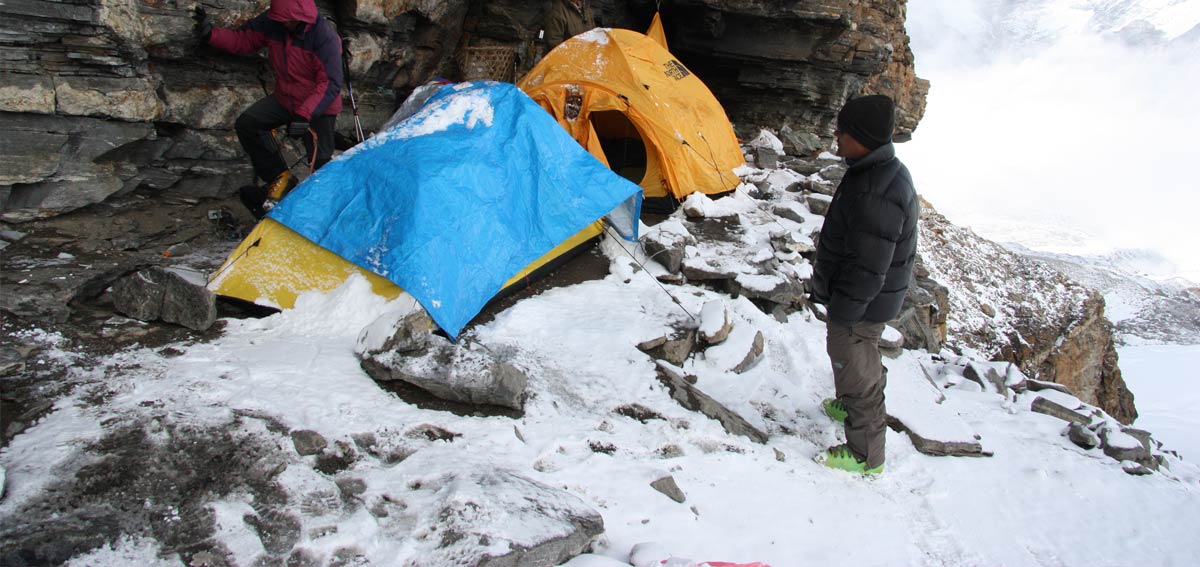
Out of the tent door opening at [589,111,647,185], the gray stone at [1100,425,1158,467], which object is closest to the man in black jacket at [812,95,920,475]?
the gray stone at [1100,425,1158,467]

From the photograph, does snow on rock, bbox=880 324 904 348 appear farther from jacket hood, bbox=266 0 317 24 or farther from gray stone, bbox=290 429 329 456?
jacket hood, bbox=266 0 317 24

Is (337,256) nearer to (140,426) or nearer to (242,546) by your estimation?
(140,426)

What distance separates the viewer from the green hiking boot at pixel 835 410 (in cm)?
470

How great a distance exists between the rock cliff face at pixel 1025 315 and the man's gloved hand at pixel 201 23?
12.8m

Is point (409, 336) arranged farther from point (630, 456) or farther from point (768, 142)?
point (768, 142)

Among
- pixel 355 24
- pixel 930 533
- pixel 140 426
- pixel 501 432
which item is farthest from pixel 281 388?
pixel 355 24

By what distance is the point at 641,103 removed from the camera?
29.2 ft

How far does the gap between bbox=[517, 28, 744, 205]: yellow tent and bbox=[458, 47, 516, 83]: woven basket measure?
1.28 metres

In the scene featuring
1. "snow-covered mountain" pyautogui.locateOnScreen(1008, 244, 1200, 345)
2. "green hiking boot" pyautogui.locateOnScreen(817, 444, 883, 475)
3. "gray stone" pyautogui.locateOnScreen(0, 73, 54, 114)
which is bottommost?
"snow-covered mountain" pyautogui.locateOnScreen(1008, 244, 1200, 345)

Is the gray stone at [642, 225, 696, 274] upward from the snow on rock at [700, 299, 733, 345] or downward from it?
upward

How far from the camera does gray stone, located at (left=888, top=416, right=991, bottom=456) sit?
15.2ft

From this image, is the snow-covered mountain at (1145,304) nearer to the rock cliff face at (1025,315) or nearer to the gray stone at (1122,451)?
the rock cliff face at (1025,315)

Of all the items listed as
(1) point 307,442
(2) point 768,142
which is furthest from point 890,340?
(2) point 768,142

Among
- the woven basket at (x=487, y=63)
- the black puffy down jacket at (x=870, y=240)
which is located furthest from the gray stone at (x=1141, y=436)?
the woven basket at (x=487, y=63)
